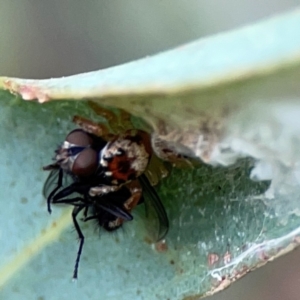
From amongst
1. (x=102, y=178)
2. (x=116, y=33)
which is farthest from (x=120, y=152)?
(x=116, y=33)

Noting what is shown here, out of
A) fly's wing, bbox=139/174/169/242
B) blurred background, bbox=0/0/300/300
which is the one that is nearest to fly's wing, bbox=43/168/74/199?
fly's wing, bbox=139/174/169/242

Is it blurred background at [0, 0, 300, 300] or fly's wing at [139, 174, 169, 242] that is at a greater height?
blurred background at [0, 0, 300, 300]

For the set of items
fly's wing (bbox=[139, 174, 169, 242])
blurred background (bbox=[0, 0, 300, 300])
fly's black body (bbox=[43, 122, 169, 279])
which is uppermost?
blurred background (bbox=[0, 0, 300, 300])

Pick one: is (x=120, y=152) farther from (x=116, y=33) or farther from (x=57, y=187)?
(x=116, y=33)

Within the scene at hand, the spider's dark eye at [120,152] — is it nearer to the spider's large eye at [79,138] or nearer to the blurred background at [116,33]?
the spider's large eye at [79,138]

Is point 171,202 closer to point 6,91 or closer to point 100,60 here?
point 6,91

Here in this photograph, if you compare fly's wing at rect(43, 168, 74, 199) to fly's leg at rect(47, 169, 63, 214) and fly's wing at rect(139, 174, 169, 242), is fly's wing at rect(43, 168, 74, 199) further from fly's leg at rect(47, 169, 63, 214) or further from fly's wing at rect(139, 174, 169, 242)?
fly's wing at rect(139, 174, 169, 242)

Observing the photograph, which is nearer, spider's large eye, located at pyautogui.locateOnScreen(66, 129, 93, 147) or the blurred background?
spider's large eye, located at pyautogui.locateOnScreen(66, 129, 93, 147)
